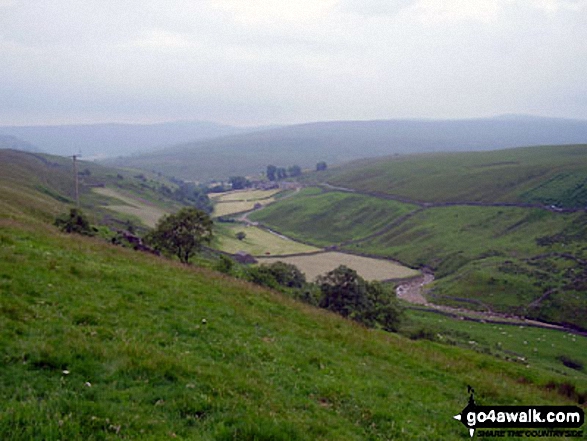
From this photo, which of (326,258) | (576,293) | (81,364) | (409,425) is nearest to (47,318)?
(81,364)

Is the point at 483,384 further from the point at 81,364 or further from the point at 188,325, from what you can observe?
the point at 81,364

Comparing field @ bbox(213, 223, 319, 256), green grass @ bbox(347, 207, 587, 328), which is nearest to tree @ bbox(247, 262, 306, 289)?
green grass @ bbox(347, 207, 587, 328)

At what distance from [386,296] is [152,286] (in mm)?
42970

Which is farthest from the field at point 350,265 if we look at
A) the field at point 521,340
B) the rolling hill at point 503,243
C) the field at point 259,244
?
the field at point 521,340

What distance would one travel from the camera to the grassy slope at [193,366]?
33.9 ft

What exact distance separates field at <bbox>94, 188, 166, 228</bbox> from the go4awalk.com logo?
123361 millimetres

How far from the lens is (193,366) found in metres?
13.7

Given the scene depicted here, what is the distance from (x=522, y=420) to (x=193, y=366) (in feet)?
40.0

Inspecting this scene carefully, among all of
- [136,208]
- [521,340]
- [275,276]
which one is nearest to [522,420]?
[275,276]

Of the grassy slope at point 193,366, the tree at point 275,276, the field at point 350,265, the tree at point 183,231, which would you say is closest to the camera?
the grassy slope at point 193,366

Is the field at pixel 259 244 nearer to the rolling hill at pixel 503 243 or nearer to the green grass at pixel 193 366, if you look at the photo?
the rolling hill at pixel 503 243

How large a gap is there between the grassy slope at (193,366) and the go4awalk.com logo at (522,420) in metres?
0.74

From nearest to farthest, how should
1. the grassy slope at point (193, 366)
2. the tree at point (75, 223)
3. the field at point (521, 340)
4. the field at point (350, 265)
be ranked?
the grassy slope at point (193, 366) < the tree at point (75, 223) < the field at point (521, 340) < the field at point (350, 265)

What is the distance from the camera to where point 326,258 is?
15338 cm
